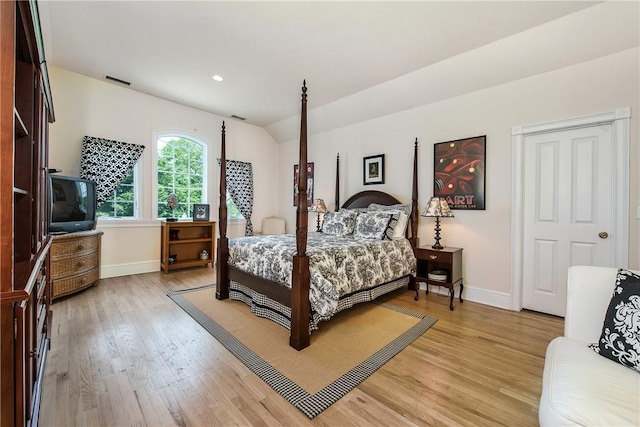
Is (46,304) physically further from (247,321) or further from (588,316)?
(588,316)

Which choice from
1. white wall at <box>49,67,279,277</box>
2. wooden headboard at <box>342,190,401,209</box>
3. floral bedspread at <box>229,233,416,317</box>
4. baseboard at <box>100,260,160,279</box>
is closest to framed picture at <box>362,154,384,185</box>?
wooden headboard at <box>342,190,401,209</box>

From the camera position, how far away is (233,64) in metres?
3.25

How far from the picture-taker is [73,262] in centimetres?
319

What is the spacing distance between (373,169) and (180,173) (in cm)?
337

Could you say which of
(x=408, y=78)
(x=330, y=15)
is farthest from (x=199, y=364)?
(x=408, y=78)

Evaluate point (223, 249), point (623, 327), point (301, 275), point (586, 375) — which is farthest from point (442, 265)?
point (223, 249)

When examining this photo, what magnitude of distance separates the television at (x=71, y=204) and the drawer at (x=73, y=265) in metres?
0.35

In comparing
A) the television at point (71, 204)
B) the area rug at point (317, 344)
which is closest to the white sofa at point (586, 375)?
the area rug at point (317, 344)

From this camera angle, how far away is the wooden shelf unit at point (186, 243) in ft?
14.4

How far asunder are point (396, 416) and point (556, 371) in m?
0.80

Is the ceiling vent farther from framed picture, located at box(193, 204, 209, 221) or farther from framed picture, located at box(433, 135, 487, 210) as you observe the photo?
framed picture, located at box(433, 135, 487, 210)

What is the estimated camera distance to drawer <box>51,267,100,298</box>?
2.99m

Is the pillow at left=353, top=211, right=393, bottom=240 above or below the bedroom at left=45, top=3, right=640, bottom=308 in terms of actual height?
below

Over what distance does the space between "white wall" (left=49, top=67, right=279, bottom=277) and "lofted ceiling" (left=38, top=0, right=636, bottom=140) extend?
371mm
